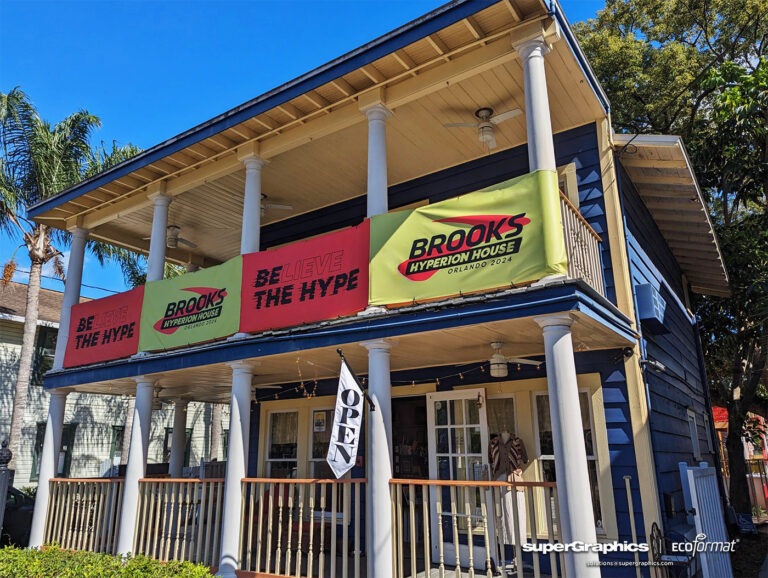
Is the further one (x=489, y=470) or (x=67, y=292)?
(x=67, y=292)

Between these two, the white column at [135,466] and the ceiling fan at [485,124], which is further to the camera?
the white column at [135,466]

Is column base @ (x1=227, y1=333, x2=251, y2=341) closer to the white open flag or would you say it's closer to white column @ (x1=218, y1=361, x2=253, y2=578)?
white column @ (x1=218, y1=361, x2=253, y2=578)

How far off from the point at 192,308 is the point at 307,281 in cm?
225

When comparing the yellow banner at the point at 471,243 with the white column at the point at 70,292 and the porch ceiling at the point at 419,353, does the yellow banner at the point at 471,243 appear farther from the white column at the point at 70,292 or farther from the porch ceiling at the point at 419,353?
the white column at the point at 70,292

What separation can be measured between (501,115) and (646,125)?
14.1 metres

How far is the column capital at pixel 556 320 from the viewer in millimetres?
5250

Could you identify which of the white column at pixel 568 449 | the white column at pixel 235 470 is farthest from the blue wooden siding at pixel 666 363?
the white column at pixel 235 470

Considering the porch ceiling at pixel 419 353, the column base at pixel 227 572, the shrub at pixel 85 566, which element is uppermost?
the porch ceiling at pixel 419 353

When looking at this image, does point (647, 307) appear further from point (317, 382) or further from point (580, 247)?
point (317, 382)

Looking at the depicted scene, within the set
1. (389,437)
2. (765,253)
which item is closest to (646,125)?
(765,253)

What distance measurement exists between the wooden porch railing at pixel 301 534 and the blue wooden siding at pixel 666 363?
12.1 ft

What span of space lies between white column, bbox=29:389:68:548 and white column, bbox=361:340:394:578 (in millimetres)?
6597

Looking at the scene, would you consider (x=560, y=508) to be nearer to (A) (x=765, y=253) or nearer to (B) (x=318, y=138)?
(B) (x=318, y=138)

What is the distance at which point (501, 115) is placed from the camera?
7379 mm
